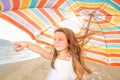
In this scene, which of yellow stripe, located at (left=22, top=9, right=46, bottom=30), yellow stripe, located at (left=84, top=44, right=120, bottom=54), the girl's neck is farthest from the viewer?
yellow stripe, located at (left=84, top=44, right=120, bottom=54)

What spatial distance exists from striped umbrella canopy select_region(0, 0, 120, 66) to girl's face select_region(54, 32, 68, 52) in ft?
1.47

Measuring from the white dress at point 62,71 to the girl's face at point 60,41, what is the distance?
147 mm

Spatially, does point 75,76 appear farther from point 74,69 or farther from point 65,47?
point 65,47

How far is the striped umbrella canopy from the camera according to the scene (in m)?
3.02

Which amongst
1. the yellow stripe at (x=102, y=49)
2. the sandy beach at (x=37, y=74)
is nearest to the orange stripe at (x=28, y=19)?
the yellow stripe at (x=102, y=49)

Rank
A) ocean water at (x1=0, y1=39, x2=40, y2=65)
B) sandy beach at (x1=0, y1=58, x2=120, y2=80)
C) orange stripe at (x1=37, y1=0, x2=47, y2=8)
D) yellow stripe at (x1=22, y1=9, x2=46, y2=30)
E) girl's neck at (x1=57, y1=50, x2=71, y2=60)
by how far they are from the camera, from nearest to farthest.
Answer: girl's neck at (x1=57, y1=50, x2=71, y2=60) < orange stripe at (x1=37, y1=0, x2=47, y2=8) < yellow stripe at (x1=22, y1=9, x2=46, y2=30) < sandy beach at (x1=0, y1=58, x2=120, y2=80) < ocean water at (x1=0, y1=39, x2=40, y2=65)

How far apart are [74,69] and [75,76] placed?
8 cm

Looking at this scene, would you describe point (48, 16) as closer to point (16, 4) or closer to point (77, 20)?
point (77, 20)

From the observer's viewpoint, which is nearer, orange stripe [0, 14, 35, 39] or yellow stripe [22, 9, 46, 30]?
orange stripe [0, 14, 35, 39]

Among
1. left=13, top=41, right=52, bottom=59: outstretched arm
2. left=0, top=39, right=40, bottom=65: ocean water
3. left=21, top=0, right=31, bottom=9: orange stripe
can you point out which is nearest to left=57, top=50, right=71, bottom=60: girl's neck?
left=13, top=41, right=52, bottom=59: outstretched arm

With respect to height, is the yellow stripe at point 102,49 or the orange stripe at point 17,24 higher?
the orange stripe at point 17,24

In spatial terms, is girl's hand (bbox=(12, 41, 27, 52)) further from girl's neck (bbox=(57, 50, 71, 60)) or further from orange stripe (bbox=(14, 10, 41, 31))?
orange stripe (bbox=(14, 10, 41, 31))

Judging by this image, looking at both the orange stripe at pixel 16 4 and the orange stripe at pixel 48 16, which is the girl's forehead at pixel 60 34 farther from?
the orange stripe at pixel 48 16

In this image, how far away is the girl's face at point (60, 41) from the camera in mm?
2752
